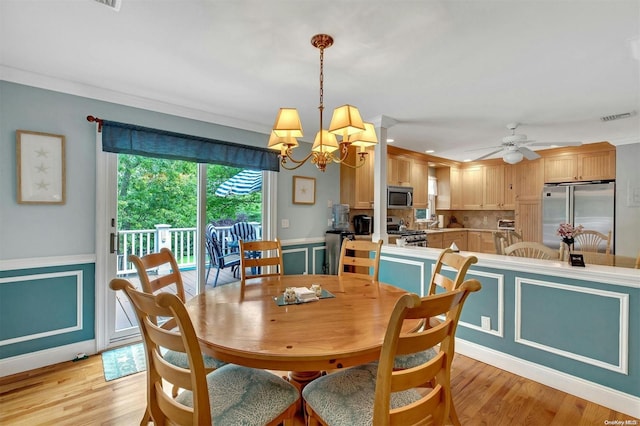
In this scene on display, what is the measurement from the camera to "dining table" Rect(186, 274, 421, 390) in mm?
1157

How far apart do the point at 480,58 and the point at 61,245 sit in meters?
3.59

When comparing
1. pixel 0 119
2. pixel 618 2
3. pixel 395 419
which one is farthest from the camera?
pixel 0 119

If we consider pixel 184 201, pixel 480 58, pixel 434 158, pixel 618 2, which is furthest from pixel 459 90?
pixel 434 158

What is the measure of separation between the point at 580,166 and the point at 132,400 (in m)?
6.55

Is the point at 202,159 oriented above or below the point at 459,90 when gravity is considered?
below

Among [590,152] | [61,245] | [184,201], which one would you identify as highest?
[590,152]

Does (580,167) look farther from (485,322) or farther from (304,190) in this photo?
(304,190)

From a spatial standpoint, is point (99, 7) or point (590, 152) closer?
point (99, 7)

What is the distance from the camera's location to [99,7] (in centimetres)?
162

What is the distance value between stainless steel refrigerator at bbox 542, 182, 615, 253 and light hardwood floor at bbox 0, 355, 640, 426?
3.17m

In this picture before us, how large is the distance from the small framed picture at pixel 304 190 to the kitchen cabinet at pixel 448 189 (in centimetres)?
348

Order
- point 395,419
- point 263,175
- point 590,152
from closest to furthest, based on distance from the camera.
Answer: point 395,419 < point 263,175 < point 590,152

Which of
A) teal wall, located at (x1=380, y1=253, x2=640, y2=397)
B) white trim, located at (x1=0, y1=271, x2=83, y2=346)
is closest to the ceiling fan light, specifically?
teal wall, located at (x1=380, y1=253, x2=640, y2=397)

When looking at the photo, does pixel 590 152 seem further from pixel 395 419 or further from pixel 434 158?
pixel 395 419
